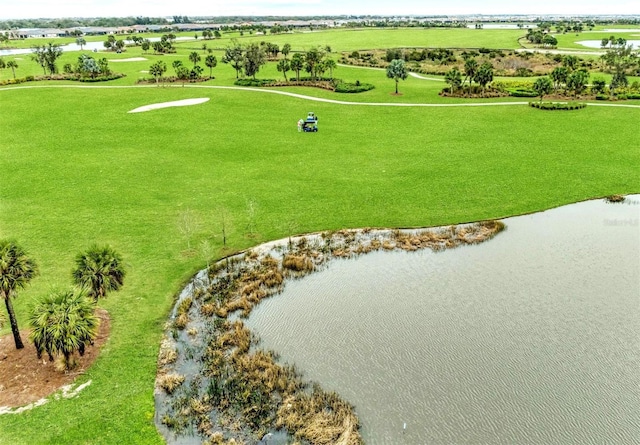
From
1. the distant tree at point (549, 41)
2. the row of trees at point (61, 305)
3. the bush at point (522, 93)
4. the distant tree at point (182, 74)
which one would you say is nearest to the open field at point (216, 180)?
the row of trees at point (61, 305)

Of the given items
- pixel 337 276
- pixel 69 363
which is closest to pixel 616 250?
pixel 337 276

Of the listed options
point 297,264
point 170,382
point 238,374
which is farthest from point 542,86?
point 170,382

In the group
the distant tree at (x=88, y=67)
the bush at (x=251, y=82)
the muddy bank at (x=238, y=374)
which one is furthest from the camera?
the distant tree at (x=88, y=67)

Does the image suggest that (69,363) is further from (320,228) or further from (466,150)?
(466,150)

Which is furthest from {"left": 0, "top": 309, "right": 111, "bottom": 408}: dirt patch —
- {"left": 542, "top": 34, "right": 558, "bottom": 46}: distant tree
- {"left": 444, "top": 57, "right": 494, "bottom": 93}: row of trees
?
{"left": 542, "top": 34, "right": 558, "bottom": 46}: distant tree

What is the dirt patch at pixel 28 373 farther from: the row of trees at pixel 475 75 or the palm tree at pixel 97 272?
the row of trees at pixel 475 75

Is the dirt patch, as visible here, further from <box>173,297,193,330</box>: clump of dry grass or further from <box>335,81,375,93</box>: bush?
<box>335,81,375,93</box>: bush
